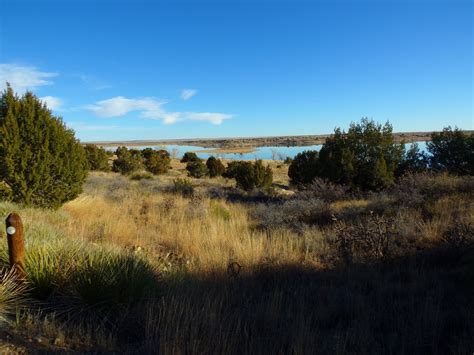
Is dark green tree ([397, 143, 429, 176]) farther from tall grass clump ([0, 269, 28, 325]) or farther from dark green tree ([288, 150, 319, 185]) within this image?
tall grass clump ([0, 269, 28, 325])

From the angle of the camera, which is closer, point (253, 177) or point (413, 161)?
point (413, 161)

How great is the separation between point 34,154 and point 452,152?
16.8 metres

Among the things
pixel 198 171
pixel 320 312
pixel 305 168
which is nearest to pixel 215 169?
pixel 198 171

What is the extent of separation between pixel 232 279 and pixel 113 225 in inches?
170

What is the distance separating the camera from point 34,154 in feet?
29.7

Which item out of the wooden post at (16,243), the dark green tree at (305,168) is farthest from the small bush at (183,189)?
the wooden post at (16,243)

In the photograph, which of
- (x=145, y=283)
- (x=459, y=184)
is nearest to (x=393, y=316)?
(x=145, y=283)

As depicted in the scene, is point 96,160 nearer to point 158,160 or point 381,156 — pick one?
point 158,160

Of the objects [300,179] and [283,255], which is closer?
[283,255]

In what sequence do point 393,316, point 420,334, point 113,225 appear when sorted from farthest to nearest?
point 113,225, point 393,316, point 420,334

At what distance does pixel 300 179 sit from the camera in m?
22.9

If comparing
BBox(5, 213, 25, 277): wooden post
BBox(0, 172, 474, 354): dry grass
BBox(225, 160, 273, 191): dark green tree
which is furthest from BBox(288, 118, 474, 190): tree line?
BBox(5, 213, 25, 277): wooden post

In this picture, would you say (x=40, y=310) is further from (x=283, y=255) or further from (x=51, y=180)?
(x=51, y=180)

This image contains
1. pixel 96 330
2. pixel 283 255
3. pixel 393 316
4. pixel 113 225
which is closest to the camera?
pixel 96 330
